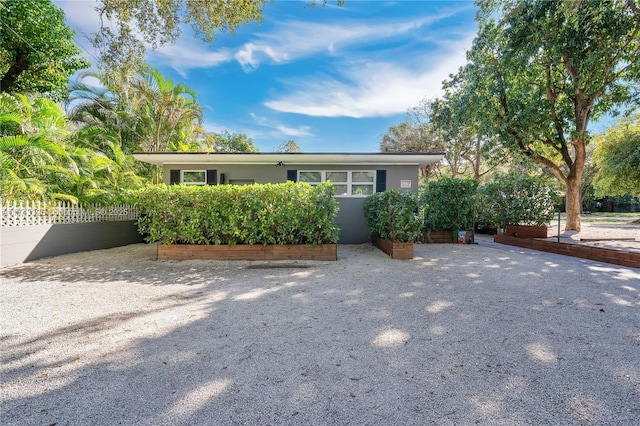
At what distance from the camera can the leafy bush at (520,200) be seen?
8.79 m

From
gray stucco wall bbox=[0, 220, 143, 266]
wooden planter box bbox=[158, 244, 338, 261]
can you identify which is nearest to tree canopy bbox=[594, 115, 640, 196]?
wooden planter box bbox=[158, 244, 338, 261]

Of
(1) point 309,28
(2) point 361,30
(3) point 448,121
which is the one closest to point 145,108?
(1) point 309,28

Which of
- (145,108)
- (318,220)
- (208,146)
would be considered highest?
(145,108)

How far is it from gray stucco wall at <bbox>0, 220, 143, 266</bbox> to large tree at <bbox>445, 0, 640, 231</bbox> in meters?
12.7

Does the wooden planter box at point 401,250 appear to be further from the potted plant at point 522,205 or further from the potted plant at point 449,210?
the potted plant at point 522,205

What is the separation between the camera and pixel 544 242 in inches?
293

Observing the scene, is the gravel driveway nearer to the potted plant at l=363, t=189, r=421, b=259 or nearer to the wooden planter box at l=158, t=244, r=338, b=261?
the wooden planter box at l=158, t=244, r=338, b=261

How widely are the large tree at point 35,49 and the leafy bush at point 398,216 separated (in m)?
14.6

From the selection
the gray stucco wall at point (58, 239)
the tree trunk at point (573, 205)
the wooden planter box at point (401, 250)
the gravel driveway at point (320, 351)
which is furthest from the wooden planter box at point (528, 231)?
the gray stucco wall at point (58, 239)

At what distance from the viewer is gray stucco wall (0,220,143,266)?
563 centimetres

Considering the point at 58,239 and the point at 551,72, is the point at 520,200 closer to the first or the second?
the point at 551,72

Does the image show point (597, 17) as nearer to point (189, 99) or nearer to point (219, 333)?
point (219, 333)

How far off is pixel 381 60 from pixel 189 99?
958cm

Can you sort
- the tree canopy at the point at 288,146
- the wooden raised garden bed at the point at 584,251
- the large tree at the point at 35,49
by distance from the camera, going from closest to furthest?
1. the wooden raised garden bed at the point at 584,251
2. the large tree at the point at 35,49
3. the tree canopy at the point at 288,146
